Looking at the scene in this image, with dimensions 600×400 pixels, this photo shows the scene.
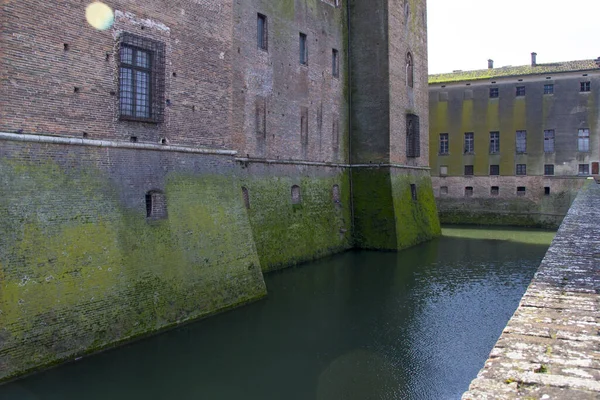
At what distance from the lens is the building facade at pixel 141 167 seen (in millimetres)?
6805

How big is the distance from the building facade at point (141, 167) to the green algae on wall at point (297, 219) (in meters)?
0.06

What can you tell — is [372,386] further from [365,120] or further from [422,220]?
[422,220]

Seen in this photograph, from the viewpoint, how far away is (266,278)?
13.0 meters

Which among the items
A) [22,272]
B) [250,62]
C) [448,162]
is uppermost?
[250,62]

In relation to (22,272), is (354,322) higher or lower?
lower

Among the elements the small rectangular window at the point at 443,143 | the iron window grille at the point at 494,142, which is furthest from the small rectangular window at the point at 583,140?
the small rectangular window at the point at 443,143

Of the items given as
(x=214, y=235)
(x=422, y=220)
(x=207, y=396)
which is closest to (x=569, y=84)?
(x=422, y=220)

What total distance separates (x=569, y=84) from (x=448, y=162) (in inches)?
288

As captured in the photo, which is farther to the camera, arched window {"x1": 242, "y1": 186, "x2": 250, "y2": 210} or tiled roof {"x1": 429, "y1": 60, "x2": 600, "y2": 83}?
tiled roof {"x1": 429, "y1": 60, "x2": 600, "y2": 83}

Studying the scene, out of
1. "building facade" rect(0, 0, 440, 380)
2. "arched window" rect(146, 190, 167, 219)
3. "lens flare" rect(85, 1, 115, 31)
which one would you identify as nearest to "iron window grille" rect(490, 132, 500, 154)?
"building facade" rect(0, 0, 440, 380)

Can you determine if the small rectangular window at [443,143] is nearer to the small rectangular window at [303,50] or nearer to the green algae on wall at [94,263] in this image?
the small rectangular window at [303,50]

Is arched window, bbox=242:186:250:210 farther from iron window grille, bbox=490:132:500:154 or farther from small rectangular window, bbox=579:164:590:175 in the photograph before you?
small rectangular window, bbox=579:164:590:175

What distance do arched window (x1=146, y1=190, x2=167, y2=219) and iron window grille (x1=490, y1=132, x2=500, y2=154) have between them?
2346cm

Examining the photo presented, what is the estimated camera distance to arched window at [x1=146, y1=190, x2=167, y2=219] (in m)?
8.87
